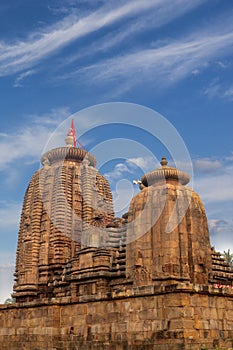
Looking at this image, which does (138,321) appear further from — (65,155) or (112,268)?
(65,155)

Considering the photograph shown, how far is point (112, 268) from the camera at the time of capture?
2902 cm

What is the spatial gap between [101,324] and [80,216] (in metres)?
21.6

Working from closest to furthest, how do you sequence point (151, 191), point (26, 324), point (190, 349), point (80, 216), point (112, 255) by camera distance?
point (190, 349), point (26, 324), point (151, 191), point (112, 255), point (80, 216)

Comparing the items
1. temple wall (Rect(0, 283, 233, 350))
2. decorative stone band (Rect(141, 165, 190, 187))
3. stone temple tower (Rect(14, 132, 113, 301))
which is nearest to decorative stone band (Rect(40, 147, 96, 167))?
stone temple tower (Rect(14, 132, 113, 301))

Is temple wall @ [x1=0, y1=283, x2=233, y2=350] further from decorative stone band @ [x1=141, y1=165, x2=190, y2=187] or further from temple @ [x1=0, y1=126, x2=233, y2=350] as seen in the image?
decorative stone band @ [x1=141, y1=165, x2=190, y2=187]

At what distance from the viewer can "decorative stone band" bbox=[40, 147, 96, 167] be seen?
1688 inches

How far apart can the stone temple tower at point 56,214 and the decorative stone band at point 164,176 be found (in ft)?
33.7

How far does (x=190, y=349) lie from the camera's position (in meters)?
16.3

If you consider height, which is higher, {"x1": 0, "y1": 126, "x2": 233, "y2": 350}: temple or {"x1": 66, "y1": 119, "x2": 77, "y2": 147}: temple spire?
{"x1": 66, "y1": 119, "x2": 77, "y2": 147}: temple spire

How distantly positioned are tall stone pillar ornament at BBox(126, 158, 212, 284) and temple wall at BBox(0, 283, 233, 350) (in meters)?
6.73

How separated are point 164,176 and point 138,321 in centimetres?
1234

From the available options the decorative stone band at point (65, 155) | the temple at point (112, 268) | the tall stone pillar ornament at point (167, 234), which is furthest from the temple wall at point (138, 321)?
the decorative stone band at point (65, 155)

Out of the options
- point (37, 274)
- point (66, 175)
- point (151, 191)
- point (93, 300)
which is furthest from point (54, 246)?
point (93, 300)

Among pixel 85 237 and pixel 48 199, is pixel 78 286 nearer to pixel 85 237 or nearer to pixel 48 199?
pixel 85 237
